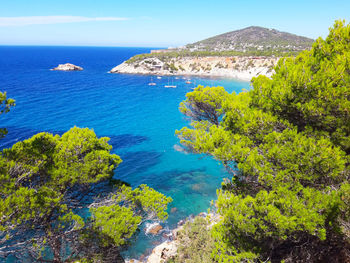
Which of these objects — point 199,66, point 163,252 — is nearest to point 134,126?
point 163,252

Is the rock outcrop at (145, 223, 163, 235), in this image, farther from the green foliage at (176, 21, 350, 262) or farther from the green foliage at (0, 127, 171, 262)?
the green foliage at (176, 21, 350, 262)

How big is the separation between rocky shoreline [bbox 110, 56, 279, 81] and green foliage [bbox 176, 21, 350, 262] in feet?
280

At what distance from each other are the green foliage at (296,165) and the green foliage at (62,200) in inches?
160

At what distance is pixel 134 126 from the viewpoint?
37.2m

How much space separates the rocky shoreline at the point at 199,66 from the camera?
299 feet

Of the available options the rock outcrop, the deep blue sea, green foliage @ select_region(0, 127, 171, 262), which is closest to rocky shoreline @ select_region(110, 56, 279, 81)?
the deep blue sea

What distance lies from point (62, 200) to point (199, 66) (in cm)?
10016

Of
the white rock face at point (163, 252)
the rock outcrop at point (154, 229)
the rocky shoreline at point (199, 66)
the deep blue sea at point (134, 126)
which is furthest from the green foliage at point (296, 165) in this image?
the rocky shoreline at point (199, 66)

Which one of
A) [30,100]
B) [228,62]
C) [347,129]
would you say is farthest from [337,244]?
[228,62]

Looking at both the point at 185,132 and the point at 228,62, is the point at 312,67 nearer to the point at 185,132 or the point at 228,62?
the point at 185,132

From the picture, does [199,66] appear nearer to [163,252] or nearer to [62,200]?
[163,252]

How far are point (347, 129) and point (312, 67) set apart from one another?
9.10ft

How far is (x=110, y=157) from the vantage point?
10453 millimetres

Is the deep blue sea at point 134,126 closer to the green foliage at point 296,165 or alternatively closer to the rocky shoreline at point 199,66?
the green foliage at point 296,165
